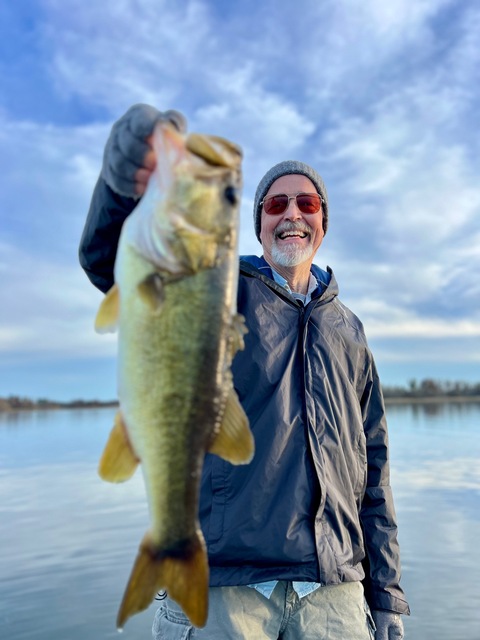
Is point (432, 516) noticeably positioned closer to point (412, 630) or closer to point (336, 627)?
point (412, 630)

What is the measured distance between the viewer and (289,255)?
4336 millimetres

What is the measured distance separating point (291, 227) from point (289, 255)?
0.76 ft

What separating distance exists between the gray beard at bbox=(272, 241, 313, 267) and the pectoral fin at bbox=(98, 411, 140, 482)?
238cm

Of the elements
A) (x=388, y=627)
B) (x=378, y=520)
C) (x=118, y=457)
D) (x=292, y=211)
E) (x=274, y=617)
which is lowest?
(x=388, y=627)

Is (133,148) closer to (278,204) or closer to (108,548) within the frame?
(278,204)

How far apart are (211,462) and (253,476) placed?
25cm

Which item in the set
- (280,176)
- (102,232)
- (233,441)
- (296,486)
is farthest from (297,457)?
(280,176)

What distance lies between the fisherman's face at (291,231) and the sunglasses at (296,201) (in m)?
0.02

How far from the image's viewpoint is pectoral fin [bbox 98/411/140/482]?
2.19 metres

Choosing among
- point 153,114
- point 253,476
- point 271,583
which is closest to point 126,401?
point 153,114

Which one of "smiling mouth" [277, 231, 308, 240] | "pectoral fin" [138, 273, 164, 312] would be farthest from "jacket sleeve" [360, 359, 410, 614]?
"pectoral fin" [138, 273, 164, 312]

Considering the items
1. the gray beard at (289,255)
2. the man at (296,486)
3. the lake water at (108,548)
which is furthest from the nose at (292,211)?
the lake water at (108,548)

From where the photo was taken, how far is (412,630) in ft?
23.7

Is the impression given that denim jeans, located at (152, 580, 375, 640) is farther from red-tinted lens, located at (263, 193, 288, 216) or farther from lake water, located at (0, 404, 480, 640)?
lake water, located at (0, 404, 480, 640)
